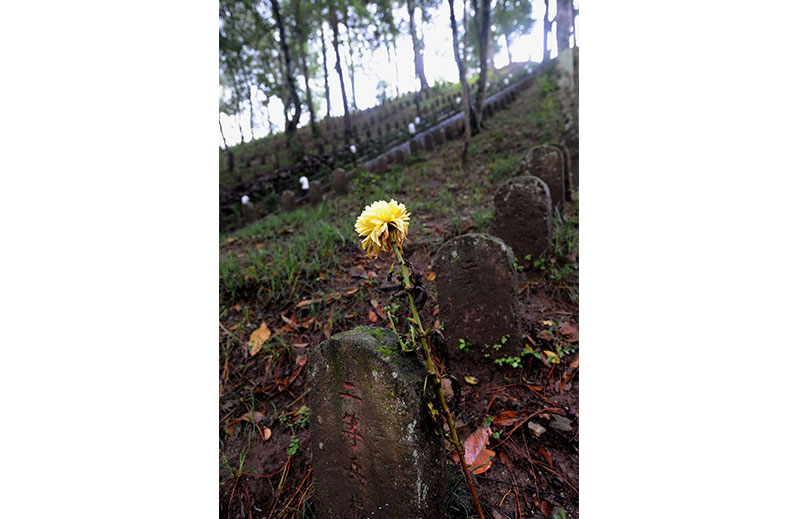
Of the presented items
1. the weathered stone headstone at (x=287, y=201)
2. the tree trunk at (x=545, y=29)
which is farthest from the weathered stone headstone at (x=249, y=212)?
the tree trunk at (x=545, y=29)

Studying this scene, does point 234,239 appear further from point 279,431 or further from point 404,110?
point 404,110

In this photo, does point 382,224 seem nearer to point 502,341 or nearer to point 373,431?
point 373,431

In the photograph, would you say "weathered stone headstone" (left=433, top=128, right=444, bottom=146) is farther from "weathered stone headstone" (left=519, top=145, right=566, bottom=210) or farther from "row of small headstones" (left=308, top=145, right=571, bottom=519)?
"row of small headstones" (left=308, top=145, right=571, bottom=519)

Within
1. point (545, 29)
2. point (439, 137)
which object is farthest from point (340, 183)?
point (545, 29)

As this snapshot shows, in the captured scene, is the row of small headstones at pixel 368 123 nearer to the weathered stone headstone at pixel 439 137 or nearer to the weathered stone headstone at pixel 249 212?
the weathered stone headstone at pixel 439 137

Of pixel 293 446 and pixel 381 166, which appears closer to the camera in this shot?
pixel 293 446

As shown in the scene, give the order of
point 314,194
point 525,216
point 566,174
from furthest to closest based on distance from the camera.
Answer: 1. point 314,194
2. point 566,174
3. point 525,216

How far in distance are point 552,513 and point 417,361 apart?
0.86 m

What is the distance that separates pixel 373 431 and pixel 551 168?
3612mm

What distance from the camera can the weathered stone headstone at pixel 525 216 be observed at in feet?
10.1

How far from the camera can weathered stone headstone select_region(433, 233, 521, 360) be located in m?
2.19

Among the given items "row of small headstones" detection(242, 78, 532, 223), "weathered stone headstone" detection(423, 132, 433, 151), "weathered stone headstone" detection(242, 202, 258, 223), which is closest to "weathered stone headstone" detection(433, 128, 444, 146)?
"row of small headstones" detection(242, 78, 532, 223)

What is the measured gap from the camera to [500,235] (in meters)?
3.24

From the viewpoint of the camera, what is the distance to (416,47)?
13.7 metres
